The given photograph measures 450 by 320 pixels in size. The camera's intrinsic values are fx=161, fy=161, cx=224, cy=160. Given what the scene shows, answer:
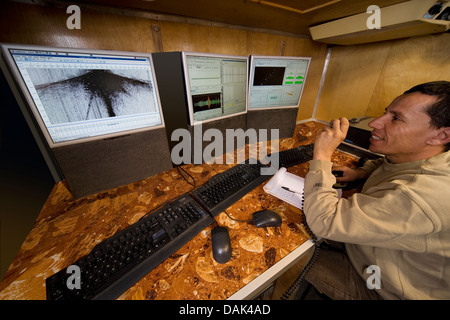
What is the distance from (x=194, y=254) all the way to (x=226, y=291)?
149 mm

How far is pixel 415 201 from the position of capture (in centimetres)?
46

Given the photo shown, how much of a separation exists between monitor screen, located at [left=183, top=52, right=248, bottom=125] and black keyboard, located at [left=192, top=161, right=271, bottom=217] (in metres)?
0.36

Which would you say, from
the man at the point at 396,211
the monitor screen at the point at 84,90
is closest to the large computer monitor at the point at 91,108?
the monitor screen at the point at 84,90

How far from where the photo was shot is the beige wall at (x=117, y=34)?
658 mm

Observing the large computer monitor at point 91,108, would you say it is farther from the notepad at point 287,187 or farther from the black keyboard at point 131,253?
the notepad at point 287,187

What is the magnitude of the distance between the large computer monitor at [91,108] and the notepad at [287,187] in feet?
2.10

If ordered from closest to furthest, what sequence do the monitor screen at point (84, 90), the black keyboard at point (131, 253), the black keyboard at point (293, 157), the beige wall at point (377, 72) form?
the black keyboard at point (131, 253) → the monitor screen at point (84, 90) → the black keyboard at point (293, 157) → the beige wall at point (377, 72)

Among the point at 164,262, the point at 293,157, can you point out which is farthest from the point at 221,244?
the point at 293,157

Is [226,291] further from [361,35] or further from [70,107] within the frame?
[361,35]

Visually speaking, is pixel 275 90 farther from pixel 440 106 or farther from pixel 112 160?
pixel 112 160

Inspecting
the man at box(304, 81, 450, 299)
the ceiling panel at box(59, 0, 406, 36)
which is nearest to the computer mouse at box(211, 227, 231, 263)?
the man at box(304, 81, 450, 299)

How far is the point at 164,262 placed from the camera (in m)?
0.52

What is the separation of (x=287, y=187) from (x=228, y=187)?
1.01 feet
